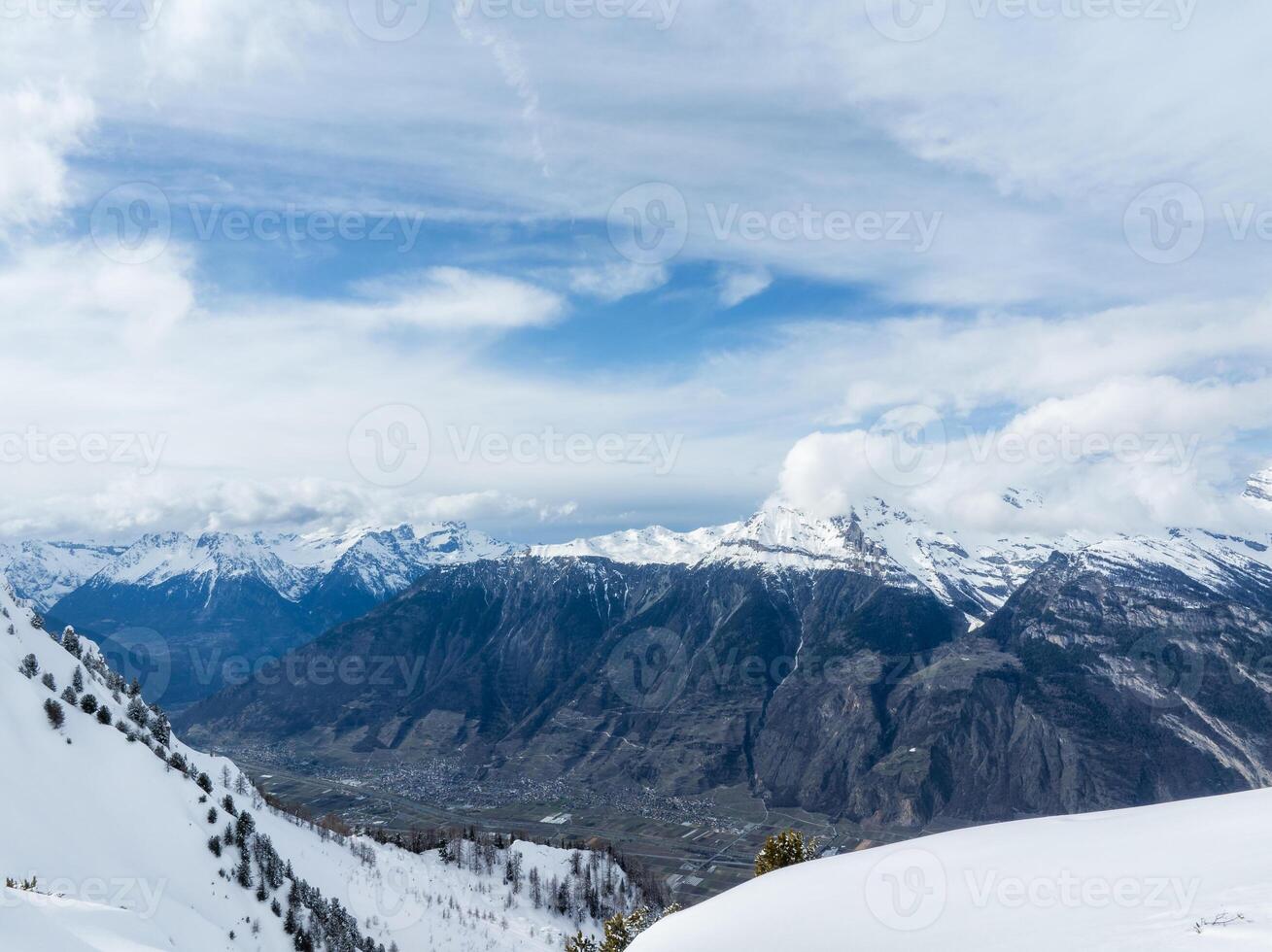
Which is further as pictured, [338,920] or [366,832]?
[366,832]

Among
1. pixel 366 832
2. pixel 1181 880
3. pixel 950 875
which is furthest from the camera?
pixel 366 832

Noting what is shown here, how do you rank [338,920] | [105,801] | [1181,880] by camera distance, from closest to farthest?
1. [1181,880]
2. [105,801]
3. [338,920]

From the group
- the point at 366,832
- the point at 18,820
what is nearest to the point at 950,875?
the point at 18,820

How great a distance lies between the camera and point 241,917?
48.0 meters

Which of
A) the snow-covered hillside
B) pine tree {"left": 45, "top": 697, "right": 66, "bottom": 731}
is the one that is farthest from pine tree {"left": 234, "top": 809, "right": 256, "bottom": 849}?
pine tree {"left": 45, "top": 697, "right": 66, "bottom": 731}

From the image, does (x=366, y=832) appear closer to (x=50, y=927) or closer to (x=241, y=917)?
(x=241, y=917)

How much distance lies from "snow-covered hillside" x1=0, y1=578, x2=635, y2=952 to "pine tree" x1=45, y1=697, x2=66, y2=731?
0.19m

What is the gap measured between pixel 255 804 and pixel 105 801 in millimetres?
52916

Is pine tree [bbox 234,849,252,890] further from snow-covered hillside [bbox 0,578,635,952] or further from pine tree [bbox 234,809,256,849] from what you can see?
pine tree [bbox 234,809,256,849]

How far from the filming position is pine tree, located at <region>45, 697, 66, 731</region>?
47594 mm

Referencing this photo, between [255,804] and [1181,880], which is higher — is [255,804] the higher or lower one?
the lower one

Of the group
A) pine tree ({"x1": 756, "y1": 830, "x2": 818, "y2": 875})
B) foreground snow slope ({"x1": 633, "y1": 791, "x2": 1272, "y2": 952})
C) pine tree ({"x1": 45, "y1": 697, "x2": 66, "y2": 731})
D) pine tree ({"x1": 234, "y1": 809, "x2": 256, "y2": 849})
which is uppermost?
pine tree ({"x1": 45, "y1": 697, "x2": 66, "y2": 731})

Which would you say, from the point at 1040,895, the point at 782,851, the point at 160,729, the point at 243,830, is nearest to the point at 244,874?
the point at 243,830

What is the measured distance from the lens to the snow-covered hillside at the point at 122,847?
24.3 meters
